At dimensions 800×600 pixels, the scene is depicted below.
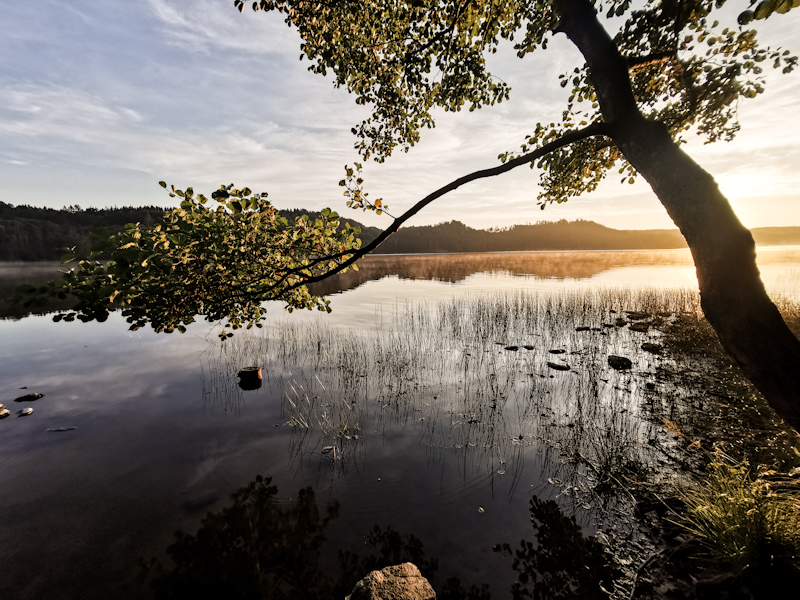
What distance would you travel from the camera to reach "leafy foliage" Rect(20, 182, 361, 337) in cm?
307

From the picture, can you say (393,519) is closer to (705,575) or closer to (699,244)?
(705,575)

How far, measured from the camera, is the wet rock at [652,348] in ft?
43.0

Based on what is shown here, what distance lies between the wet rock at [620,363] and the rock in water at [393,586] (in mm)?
10601

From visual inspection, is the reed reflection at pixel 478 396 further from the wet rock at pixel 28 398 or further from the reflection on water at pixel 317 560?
the wet rock at pixel 28 398

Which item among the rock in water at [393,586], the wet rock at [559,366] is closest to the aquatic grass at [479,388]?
the wet rock at [559,366]

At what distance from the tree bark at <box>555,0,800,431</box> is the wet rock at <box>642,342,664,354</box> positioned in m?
12.4

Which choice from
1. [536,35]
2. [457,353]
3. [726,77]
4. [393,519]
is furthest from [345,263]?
[457,353]

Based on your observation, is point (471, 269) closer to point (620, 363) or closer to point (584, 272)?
point (584, 272)

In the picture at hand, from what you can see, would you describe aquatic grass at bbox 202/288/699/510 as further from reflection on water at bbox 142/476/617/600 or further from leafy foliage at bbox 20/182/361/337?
leafy foliage at bbox 20/182/361/337

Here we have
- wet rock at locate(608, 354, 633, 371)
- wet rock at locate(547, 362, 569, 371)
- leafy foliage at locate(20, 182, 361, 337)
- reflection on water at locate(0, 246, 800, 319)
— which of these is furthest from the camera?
reflection on water at locate(0, 246, 800, 319)

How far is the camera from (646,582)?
3.97 meters

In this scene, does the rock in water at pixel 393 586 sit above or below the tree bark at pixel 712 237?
below

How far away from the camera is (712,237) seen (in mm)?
2928

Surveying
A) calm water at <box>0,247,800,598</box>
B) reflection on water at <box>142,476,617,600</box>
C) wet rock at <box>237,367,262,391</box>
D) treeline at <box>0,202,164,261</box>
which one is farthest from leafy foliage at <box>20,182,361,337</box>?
treeline at <box>0,202,164,261</box>
